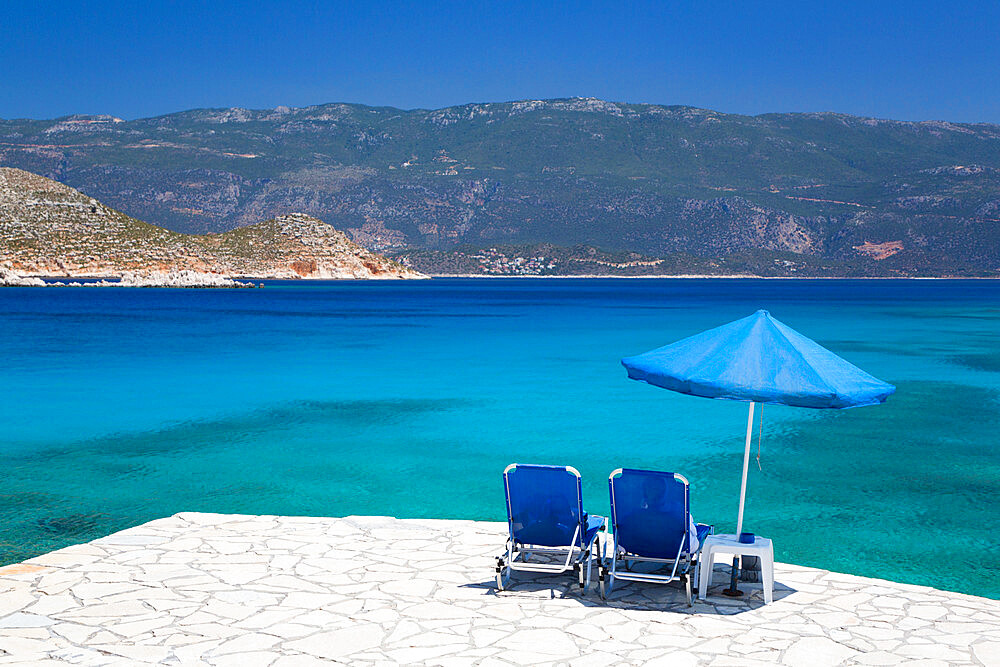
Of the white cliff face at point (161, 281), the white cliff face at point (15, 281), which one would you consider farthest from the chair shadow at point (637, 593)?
the white cliff face at point (161, 281)

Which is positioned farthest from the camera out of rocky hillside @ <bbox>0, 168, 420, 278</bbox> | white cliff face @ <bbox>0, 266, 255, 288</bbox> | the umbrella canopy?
rocky hillside @ <bbox>0, 168, 420, 278</bbox>

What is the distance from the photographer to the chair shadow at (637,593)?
20.4 feet

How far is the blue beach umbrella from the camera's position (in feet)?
19.1

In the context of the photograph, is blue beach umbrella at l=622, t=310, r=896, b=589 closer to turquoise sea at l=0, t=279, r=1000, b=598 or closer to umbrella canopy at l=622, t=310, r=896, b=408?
umbrella canopy at l=622, t=310, r=896, b=408

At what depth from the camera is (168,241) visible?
12688 cm

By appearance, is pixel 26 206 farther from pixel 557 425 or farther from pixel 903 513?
pixel 903 513

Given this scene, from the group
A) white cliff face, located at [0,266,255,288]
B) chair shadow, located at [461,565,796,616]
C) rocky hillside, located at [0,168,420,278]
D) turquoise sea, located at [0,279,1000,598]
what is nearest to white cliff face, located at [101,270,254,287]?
white cliff face, located at [0,266,255,288]

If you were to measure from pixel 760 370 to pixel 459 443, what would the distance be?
10105mm

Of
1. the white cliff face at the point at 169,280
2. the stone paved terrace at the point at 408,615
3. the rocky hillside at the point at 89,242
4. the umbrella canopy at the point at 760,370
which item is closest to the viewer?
the stone paved terrace at the point at 408,615

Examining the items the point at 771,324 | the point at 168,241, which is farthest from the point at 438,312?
the point at 168,241

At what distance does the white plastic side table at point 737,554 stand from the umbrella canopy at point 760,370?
1108 millimetres

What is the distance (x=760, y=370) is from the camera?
5988 mm

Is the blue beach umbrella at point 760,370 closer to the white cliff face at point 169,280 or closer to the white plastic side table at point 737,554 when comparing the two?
the white plastic side table at point 737,554

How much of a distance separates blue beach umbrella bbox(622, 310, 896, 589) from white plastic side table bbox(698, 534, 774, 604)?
3.64ft
